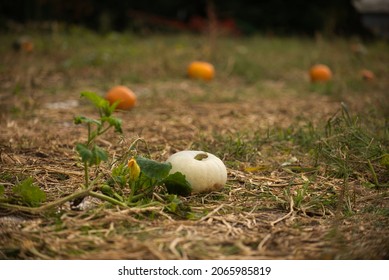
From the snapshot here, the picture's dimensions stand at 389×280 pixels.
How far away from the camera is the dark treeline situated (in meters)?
9.89

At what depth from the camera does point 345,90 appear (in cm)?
509

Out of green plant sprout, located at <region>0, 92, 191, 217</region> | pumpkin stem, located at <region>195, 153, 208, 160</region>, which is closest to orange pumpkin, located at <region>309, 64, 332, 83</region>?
pumpkin stem, located at <region>195, 153, 208, 160</region>

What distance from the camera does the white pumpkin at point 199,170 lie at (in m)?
2.14

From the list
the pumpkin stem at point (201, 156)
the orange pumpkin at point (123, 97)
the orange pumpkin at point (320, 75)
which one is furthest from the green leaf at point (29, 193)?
the orange pumpkin at point (320, 75)

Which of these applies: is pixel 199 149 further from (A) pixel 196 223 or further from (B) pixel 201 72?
(B) pixel 201 72

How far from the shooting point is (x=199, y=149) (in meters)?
2.89

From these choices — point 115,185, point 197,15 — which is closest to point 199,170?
point 115,185

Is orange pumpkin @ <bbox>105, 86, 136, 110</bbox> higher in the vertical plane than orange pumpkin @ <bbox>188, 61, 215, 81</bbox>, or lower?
higher

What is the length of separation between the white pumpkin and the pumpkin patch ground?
0.19 ft

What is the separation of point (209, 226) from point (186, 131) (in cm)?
156

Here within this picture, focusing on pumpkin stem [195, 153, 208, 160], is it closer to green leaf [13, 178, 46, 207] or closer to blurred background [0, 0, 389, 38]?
green leaf [13, 178, 46, 207]

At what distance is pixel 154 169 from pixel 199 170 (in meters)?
0.21
